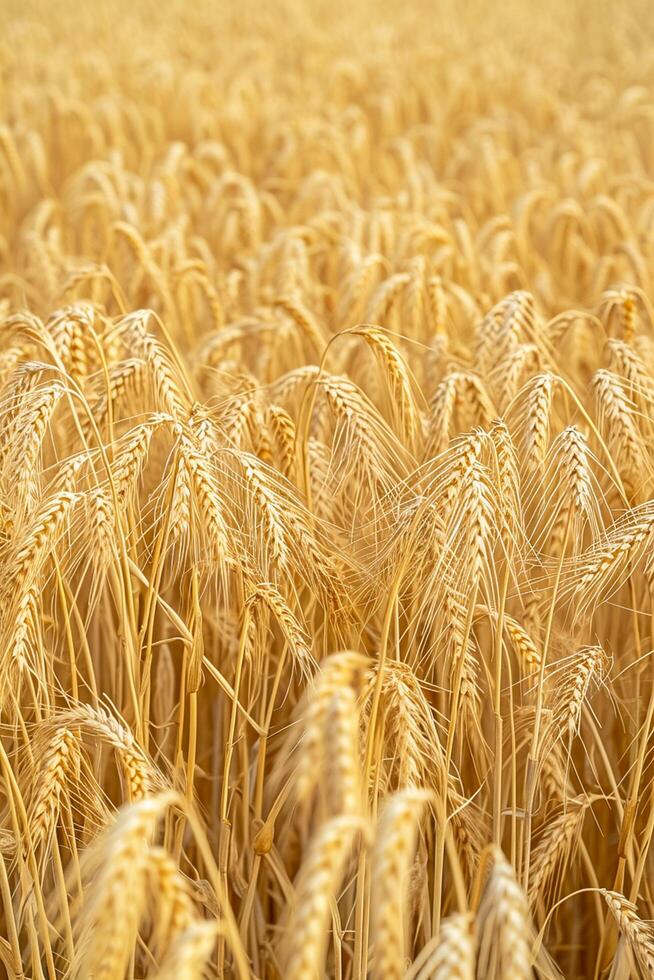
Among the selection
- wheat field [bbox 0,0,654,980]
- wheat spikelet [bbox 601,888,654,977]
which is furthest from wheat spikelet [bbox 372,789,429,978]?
wheat spikelet [bbox 601,888,654,977]

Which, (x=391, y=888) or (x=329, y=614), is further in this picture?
(x=329, y=614)

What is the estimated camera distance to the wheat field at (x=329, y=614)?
4.48 ft

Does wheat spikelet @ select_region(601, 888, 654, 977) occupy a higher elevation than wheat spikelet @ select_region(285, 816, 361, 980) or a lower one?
lower

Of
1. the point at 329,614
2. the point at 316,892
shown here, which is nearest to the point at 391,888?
the point at 316,892

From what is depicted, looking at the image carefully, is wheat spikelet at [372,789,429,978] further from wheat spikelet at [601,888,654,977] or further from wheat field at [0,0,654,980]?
wheat spikelet at [601,888,654,977]

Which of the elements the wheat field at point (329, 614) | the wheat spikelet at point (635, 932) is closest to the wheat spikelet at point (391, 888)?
the wheat field at point (329, 614)

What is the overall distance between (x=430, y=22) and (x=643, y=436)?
8.73 m

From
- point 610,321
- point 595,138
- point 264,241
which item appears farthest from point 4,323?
point 595,138

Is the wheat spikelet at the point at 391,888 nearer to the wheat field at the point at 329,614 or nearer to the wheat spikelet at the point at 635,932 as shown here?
the wheat field at the point at 329,614

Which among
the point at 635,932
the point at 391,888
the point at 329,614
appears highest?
the point at 329,614

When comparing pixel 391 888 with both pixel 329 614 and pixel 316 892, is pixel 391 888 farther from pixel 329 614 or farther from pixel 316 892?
pixel 329 614

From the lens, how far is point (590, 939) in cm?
221

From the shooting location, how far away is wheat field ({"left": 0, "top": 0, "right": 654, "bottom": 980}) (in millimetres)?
1365

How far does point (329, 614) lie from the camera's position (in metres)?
1.82
